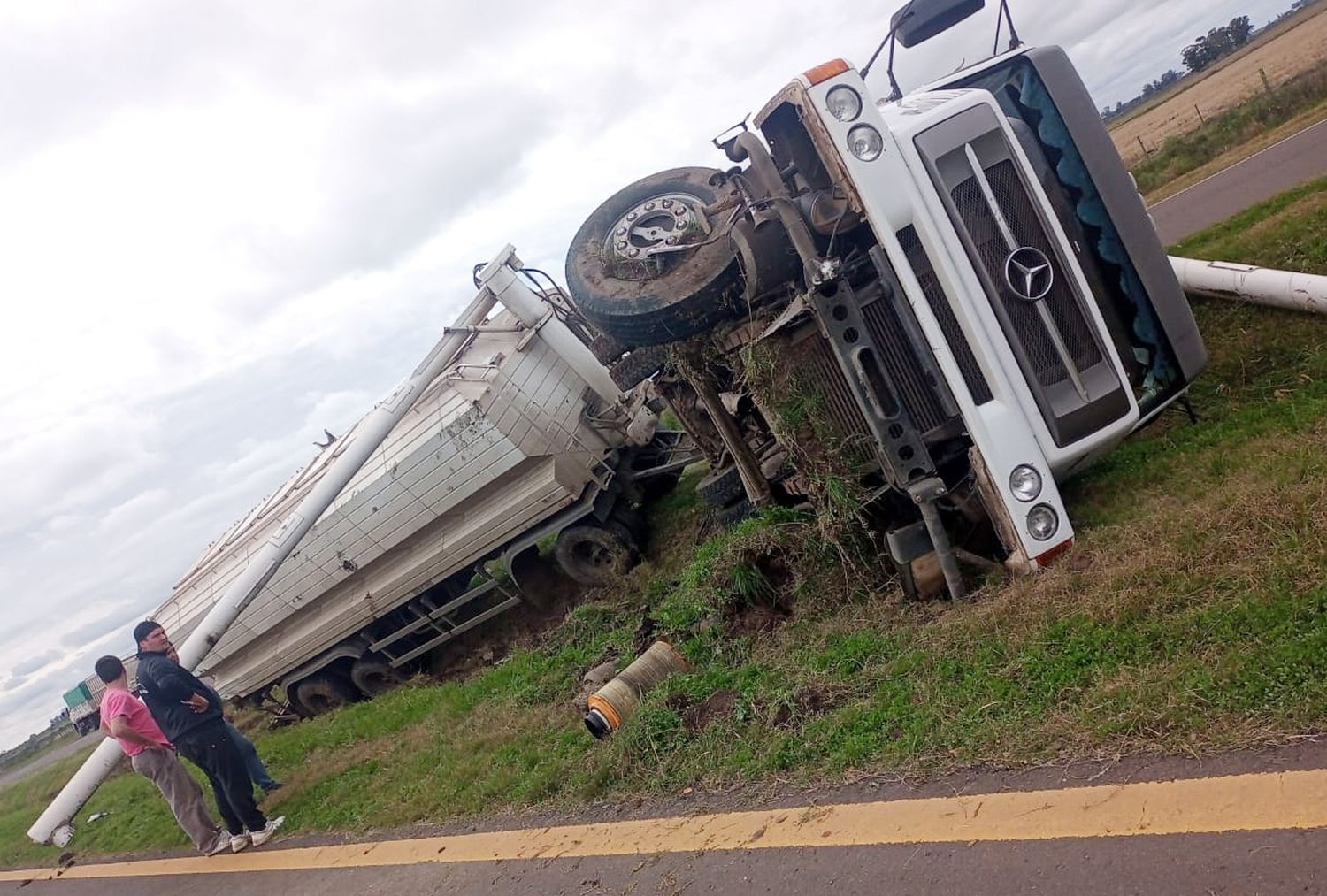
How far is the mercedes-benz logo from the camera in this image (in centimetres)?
428

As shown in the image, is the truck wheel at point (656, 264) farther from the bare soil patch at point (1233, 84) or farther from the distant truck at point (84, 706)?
the distant truck at point (84, 706)

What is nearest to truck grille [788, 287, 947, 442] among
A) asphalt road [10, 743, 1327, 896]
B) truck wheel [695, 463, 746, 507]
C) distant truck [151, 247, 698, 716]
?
truck wheel [695, 463, 746, 507]

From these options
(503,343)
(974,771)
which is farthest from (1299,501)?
(503,343)

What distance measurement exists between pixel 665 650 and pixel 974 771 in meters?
2.35

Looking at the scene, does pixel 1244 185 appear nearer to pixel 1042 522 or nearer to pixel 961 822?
pixel 1042 522

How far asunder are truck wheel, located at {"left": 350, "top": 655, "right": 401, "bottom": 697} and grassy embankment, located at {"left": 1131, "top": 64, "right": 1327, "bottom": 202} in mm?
12561

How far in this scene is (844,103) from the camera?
4367 mm

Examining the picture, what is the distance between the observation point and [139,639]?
20.9ft

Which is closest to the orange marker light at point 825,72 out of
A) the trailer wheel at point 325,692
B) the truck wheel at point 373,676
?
the truck wheel at point 373,676

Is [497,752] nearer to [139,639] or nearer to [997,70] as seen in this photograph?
[139,639]

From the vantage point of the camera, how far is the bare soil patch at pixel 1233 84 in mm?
22422

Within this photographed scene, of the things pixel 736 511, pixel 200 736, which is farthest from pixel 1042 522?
pixel 200 736

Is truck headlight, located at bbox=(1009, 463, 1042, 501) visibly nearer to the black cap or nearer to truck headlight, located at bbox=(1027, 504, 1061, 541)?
truck headlight, located at bbox=(1027, 504, 1061, 541)

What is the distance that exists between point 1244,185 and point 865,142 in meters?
8.55
